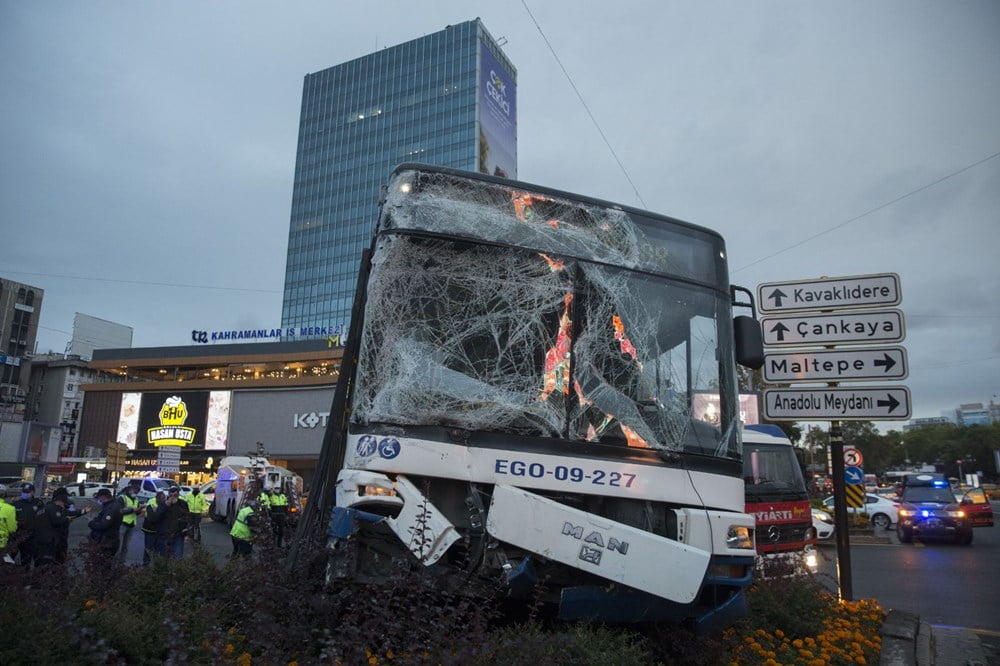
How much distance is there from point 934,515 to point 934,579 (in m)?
8.14

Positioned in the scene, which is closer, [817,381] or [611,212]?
[611,212]

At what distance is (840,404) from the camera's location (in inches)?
315

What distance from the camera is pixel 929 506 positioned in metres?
19.5

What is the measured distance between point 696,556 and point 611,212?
104 inches

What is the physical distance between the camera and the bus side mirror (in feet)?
17.4

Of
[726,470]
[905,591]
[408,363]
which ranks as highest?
[408,363]

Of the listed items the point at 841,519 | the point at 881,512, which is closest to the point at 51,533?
the point at 841,519

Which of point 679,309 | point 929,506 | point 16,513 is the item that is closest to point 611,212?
point 679,309

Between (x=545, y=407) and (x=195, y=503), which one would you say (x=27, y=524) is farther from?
(x=545, y=407)

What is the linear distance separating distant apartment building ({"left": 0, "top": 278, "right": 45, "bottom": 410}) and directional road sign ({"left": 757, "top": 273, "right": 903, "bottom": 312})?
88.5 m

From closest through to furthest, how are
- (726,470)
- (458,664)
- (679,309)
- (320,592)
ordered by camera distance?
(458,664) < (320,592) < (726,470) < (679,309)

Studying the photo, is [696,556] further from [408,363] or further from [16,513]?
[16,513]

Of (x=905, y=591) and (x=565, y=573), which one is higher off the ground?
(x=565, y=573)

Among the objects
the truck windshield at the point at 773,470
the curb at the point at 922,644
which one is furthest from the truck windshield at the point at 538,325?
the truck windshield at the point at 773,470
